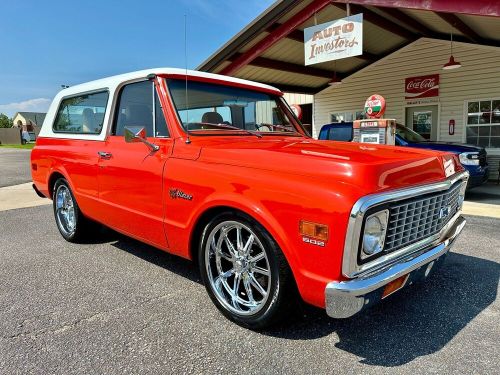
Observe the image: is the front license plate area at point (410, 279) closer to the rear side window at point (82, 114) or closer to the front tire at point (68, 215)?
the rear side window at point (82, 114)

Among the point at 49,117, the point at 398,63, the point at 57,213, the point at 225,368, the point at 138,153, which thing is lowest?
the point at 225,368

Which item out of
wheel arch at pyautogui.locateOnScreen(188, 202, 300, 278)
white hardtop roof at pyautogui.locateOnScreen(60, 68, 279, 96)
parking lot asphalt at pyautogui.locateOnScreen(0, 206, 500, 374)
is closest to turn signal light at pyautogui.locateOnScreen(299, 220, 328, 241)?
wheel arch at pyautogui.locateOnScreen(188, 202, 300, 278)

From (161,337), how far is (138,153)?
157cm

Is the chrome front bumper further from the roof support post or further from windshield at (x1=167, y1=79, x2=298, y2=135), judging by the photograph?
the roof support post

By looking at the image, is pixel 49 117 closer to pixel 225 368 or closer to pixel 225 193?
pixel 225 193

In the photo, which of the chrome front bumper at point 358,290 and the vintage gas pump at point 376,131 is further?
the vintage gas pump at point 376,131

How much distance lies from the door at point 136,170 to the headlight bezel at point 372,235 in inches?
66.4

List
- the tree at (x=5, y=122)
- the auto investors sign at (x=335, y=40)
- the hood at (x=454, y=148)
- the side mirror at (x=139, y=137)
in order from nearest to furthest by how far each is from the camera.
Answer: the side mirror at (x=139, y=137)
the auto investors sign at (x=335, y=40)
the hood at (x=454, y=148)
the tree at (x=5, y=122)

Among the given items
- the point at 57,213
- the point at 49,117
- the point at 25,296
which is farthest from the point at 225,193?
the point at 49,117

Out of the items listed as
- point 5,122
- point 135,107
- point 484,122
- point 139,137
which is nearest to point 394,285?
point 139,137

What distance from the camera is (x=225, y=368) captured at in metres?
2.28

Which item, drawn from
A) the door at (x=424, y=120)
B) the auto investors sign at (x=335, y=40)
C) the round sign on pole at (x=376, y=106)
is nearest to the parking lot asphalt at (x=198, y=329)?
the auto investors sign at (x=335, y=40)

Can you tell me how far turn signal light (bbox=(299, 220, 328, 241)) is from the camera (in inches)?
83.4

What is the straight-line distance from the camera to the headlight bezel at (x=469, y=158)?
7820 millimetres
